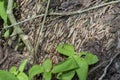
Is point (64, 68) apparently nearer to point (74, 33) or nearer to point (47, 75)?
point (47, 75)

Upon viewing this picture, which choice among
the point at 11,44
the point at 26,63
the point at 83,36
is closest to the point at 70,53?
the point at 83,36

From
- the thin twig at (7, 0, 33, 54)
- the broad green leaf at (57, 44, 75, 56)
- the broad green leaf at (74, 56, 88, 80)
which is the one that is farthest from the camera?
the thin twig at (7, 0, 33, 54)

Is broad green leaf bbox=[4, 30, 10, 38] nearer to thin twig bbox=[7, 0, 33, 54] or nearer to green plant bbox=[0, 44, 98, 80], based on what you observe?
thin twig bbox=[7, 0, 33, 54]

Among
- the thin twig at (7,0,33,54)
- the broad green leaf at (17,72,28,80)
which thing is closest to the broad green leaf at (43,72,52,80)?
the broad green leaf at (17,72,28,80)

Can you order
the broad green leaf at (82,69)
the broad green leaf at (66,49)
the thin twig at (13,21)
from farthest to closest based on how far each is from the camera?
1. the thin twig at (13,21)
2. the broad green leaf at (66,49)
3. the broad green leaf at (82,69)

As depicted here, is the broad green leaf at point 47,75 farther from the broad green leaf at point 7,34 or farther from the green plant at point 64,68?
the broad green leaf at point 7,34

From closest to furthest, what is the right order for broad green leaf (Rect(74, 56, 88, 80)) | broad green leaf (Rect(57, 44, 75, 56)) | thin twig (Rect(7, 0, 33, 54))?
broad green leaf (Rect(74, 56, 88, 80)) < broad green leaf (Rect(57, 44, 75, 56)) < thin twig (Rect(7, 0, 33, 54))

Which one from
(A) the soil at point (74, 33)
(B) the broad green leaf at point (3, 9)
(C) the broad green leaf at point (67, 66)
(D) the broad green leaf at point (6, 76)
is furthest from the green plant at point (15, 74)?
(B) the broad green leaf at point (3, 9)
